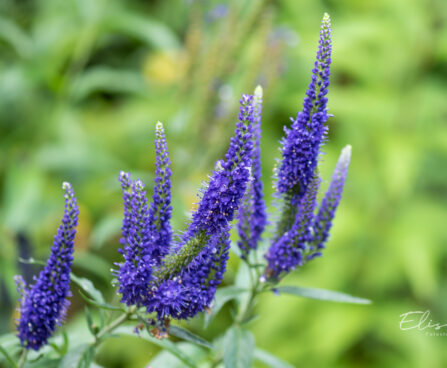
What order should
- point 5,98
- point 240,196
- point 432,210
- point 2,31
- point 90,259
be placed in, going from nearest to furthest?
1. point 240,196
2. point 90,259
3. point 2,31
4. point 432,210
5. point 5,98

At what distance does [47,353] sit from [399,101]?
3905mm

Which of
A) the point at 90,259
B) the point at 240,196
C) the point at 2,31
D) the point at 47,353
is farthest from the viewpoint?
the point at 2,31

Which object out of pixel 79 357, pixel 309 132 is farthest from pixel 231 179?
pixel 79 357

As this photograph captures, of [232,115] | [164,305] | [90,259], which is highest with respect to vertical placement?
[232,115]

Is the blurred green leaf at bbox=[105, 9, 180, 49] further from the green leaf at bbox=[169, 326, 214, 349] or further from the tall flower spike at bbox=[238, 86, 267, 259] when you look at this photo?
the green leaf at bbox=[169, 326, 214, 349]

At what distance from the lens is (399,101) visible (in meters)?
5.15

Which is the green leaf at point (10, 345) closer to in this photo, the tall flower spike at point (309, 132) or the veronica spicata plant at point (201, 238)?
the veronica spicata plant at point (201, 238)

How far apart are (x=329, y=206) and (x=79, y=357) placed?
40.0 inches

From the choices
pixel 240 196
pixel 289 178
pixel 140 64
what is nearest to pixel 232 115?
pixel 289 178

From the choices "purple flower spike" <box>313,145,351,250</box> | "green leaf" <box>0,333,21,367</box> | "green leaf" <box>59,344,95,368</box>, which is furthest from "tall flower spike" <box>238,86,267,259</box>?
"green leaf" <box>0,333,21,367</box>

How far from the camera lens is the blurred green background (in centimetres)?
427

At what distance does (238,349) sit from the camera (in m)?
2.14

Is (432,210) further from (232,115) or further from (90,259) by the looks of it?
(90,259)

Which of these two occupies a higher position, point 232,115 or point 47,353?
point 232,115
